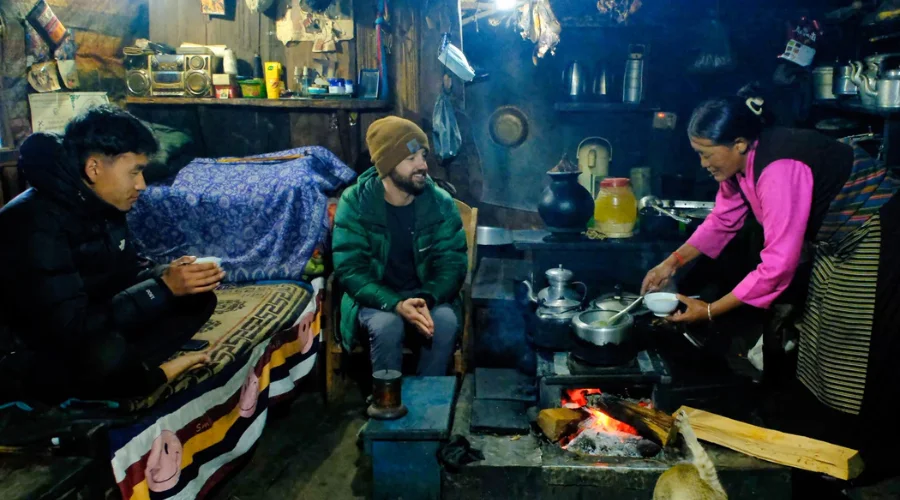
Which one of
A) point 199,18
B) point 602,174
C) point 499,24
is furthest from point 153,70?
point 602,174

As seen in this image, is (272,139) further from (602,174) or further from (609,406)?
(609,406)

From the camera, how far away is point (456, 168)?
17.4ft

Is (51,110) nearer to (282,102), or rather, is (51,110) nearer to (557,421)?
(282,102)

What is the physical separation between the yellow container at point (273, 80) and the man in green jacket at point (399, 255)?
59.7 inches

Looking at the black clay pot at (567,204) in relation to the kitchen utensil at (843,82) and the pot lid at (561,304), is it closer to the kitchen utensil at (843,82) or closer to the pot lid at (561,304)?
the pot lid at (561,304)

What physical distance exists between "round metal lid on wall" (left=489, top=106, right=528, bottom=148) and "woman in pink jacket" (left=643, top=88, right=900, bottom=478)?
95.7 inches

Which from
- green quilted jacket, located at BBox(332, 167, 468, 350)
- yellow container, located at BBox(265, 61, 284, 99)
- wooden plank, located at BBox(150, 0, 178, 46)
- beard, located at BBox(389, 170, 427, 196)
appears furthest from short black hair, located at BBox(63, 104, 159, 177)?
wooden plank, located at BBox(150, 0, 178, 46)

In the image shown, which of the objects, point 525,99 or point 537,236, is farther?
point 525,99

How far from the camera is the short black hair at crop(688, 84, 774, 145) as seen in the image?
9.25ft

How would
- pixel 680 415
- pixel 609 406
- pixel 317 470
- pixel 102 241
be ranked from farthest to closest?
1. pixel 317 470
2. pixel 609 406
3. pixel 102 241
4. pixel 680 415

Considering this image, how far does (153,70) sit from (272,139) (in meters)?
1.03

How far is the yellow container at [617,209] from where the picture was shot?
4.25m

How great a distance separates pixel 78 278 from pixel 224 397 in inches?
36.5

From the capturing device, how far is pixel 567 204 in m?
4.23
